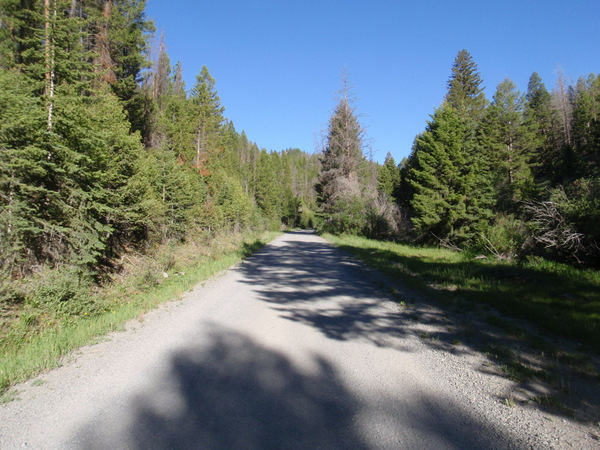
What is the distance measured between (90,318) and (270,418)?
4.88 metres

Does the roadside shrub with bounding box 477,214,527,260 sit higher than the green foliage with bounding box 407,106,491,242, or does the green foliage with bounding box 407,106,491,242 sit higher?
the green foliage with bounding box 407,106,491,242

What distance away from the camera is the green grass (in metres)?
5.69

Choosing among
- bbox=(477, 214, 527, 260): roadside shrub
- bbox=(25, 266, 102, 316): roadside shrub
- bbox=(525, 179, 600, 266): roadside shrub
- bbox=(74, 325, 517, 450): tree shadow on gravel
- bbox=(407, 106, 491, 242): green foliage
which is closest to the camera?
bbox=(74, 325, 517, 450): tree shadow on gravel

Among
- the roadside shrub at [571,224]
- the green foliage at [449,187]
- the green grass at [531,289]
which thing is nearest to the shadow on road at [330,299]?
the green grass at [531,289]

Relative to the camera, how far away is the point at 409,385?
3717mm

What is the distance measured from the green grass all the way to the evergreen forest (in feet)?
7.49

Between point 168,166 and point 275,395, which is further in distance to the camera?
point 168,166

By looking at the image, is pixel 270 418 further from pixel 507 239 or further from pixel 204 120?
pixel 204 120

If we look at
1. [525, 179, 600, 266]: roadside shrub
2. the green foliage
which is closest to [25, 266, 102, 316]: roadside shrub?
[525, 179, 600, 266]: roadside shrub

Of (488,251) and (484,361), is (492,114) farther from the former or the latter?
(484,361)

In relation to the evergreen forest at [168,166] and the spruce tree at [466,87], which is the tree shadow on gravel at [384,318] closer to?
the evergreen forest at [168,166]

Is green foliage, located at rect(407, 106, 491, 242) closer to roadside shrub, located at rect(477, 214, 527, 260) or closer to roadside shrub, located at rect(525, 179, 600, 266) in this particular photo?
roadside shrub, located at rect(477, 214, 527, 260)

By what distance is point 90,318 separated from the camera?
20.4ft

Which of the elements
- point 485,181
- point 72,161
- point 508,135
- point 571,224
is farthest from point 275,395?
point 508,135
